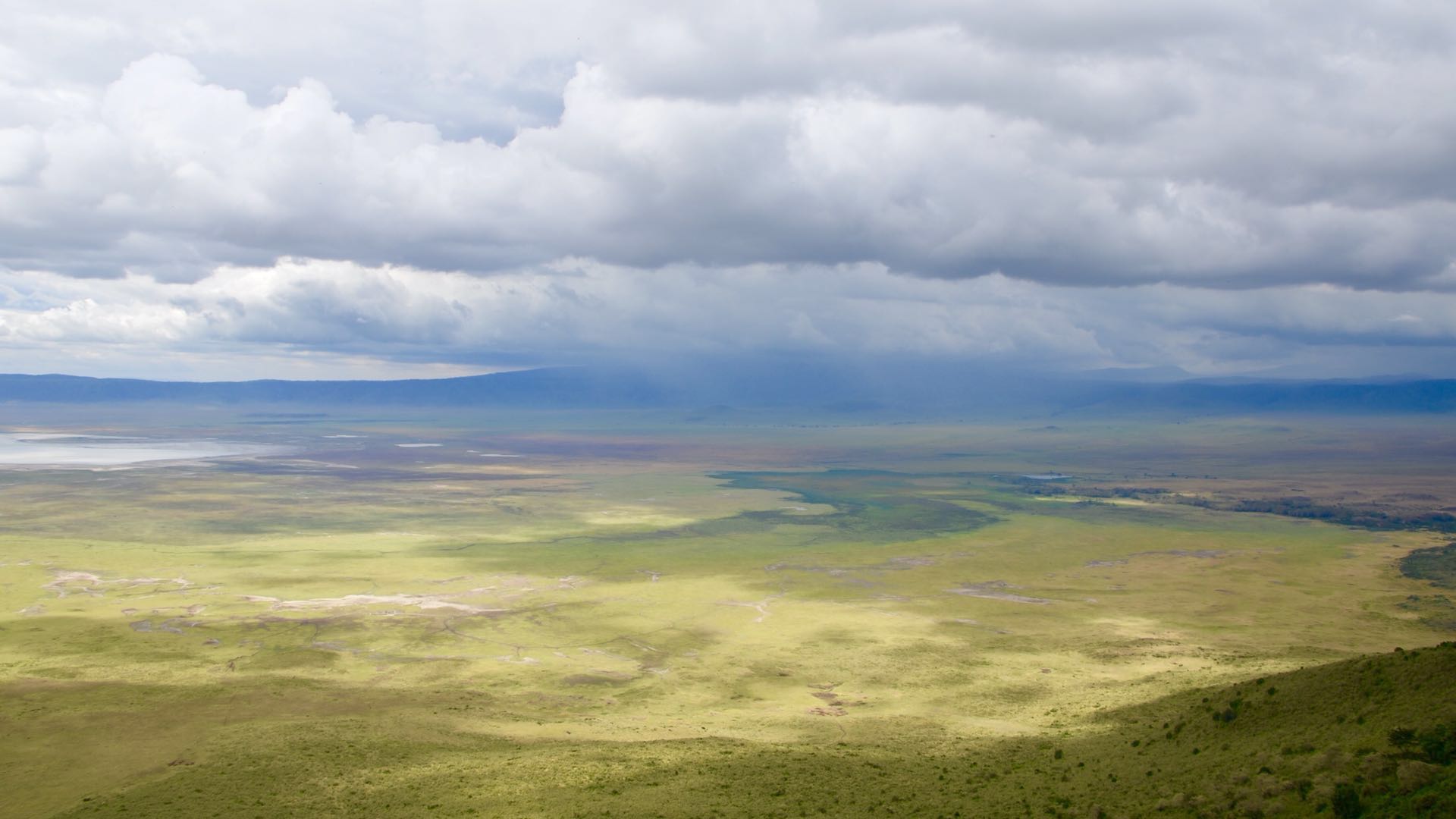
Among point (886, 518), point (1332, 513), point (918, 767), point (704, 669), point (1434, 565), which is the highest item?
point (918, 767)

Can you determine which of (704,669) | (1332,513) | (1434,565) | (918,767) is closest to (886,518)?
(1434,565)

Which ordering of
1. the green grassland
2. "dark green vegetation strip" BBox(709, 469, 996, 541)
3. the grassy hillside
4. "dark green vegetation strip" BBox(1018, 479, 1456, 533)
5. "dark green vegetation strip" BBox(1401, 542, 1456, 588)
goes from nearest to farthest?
the grassy hillside
the green grassland
"dark green vegetation strip" BBox(1401, 542, 1456, 588)
"dark green vegetation strip" BBox(709, 469, 996, 541)
"dark green vegetation strip" BBox(1018, 479, 1456, 533)

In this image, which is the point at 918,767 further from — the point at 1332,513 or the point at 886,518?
the point at 1332,513

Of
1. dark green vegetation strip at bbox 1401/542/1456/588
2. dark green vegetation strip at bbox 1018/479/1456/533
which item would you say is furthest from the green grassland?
dark green vegetation strip at bbox 1018/479/1456/533

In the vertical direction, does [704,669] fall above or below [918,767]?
below

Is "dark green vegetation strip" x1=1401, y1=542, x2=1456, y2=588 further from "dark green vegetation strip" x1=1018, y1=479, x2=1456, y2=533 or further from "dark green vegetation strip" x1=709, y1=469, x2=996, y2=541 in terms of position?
"dark green vegetation strip" x1=709, y1=469, x2=996, y2=541

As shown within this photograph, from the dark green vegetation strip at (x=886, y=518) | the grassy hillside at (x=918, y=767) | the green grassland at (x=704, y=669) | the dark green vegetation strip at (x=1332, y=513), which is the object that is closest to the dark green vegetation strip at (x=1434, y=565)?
the green grassland at (x=704, y=669)

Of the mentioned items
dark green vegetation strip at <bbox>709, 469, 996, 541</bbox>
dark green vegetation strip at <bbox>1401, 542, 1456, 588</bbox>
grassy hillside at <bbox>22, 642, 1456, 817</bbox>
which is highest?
grassy hillside at <bbox>22, 642, 1456, 817</bbox>

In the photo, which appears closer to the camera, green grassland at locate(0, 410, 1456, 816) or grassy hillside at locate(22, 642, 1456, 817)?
grassy hillside at locate(22, 642, 1456, 817)

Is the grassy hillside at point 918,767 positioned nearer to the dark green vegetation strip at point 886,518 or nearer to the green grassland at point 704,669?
the green grassland at point 704,669
